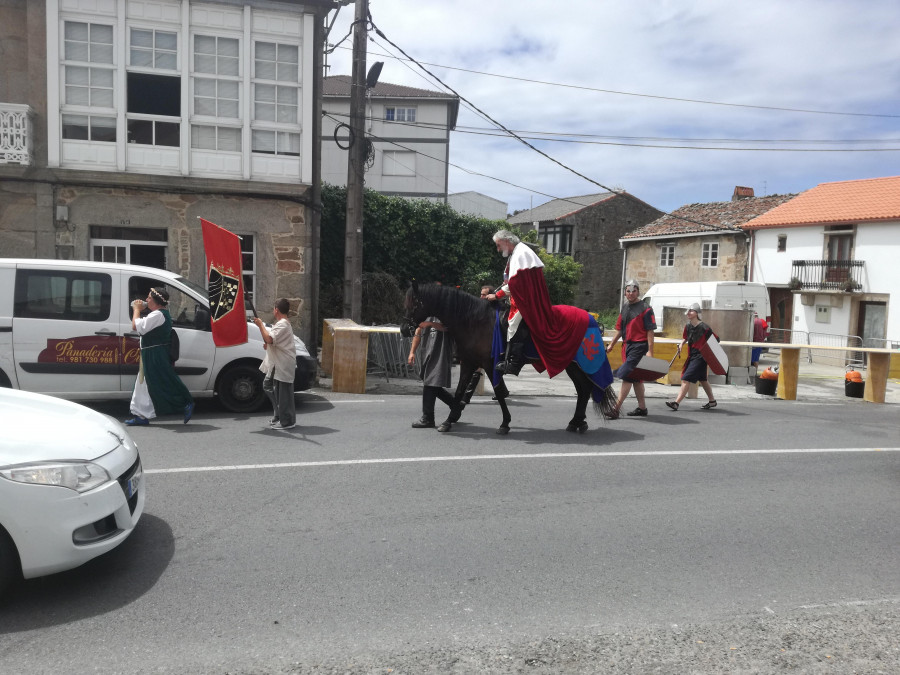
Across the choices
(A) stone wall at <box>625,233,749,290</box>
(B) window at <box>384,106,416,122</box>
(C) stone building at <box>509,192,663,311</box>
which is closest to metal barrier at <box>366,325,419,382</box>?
(A) stone wall at <box>625,233,749,290</box>

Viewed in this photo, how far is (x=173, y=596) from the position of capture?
4.01 metres

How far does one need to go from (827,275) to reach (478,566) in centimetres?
3254

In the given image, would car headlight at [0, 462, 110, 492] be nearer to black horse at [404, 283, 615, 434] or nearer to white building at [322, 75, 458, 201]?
black horse at [404, 283, 615, 434]

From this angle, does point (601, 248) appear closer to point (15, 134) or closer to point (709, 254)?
point (709, 254)

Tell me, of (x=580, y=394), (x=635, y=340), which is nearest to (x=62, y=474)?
Result: (x=580, y=394)

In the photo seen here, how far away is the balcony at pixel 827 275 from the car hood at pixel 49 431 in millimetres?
32892

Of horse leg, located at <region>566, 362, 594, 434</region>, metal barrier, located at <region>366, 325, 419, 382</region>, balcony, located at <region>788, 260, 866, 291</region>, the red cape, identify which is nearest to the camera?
the red cape

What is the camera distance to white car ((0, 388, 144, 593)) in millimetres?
3709

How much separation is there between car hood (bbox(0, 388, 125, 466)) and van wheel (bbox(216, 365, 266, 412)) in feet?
15.0

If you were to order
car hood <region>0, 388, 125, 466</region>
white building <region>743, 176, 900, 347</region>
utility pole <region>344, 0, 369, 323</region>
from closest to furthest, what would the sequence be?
car hood <region>0, 388, 125, 466</region>
utility pole <region>344, 0, 369, 323</region>
white building <region>743, 176, 900, 347</region>

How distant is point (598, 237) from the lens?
45.7 metres

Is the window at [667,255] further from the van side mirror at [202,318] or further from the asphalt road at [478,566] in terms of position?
the van side mirror at [202,318]

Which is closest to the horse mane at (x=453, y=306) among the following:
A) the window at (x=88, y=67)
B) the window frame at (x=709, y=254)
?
the window at (x=88, y=67)

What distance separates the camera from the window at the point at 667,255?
39.5 metres
